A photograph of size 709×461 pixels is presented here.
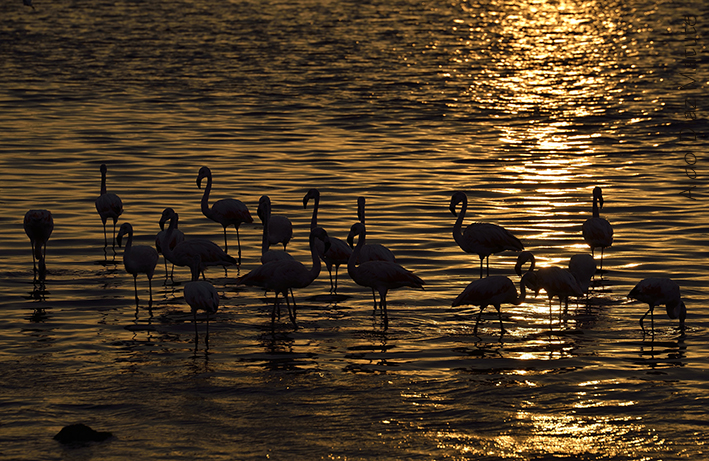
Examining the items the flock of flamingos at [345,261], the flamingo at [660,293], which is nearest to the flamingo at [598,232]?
the flock of flamingos at [345,261]

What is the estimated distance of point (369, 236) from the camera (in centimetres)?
1852

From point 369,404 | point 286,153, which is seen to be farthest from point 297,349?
point 286,153

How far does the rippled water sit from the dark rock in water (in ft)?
0.36

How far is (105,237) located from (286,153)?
10291mm

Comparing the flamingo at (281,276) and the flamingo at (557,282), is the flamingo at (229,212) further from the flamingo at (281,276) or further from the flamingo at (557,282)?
the flamingo at (557,282)

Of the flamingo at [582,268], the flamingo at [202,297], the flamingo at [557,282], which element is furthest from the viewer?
the flamingo at [582,268]

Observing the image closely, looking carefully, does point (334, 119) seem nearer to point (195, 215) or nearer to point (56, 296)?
point (195, 215)

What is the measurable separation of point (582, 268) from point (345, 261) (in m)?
3.55

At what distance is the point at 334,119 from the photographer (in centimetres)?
3266

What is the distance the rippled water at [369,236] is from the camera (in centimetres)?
1018

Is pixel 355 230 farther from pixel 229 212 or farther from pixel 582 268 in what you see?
pixel 229 212

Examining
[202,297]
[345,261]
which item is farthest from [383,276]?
[202,297]

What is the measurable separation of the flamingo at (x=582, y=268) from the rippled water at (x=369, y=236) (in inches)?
18.1

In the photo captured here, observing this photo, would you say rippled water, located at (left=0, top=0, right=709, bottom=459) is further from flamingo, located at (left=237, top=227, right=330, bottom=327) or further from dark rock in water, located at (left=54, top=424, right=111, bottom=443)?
flamingo, located at (left=237, top=227, right=330, bottom=327)
